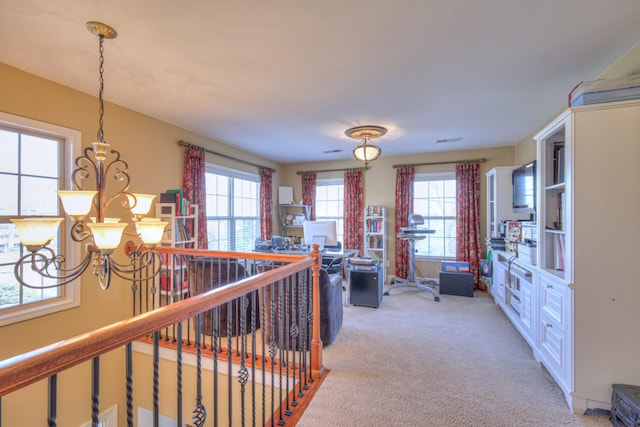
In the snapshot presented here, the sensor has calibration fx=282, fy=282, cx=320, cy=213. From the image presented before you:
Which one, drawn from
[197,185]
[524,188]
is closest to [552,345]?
[524,188]

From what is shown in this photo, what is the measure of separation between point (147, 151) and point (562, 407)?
4.59 meters

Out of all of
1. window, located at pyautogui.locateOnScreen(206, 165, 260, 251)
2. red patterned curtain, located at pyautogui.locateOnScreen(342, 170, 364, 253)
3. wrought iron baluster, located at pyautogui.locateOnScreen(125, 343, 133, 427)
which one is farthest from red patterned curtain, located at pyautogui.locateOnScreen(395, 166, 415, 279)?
wrought iron baluster, located at pyautogui.locateOnScreen(125, 343, 133, 427)

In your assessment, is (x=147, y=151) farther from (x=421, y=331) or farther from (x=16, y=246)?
(x=421, y=331)

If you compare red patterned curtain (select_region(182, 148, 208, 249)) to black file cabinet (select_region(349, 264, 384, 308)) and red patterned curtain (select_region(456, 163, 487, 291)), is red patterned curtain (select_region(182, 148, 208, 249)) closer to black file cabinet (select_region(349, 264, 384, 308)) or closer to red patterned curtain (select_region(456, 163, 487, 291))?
black file cabinet (select_region(349, 264, 384, 308))

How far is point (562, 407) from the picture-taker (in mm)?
1979

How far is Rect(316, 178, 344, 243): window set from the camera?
620 cm

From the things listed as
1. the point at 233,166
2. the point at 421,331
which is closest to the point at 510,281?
the point at 421,331

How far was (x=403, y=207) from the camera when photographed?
5.49m

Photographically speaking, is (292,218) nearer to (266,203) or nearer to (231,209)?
(266,203)

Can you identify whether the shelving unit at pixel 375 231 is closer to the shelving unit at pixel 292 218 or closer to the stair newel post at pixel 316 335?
the shelving unit at pixel 292 218

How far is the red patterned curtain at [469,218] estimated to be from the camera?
4984 millimetres

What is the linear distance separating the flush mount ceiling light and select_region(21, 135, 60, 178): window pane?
3177 millimetres

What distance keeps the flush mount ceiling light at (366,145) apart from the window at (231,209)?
229 centimetres

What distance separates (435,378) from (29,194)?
12.8 ft
